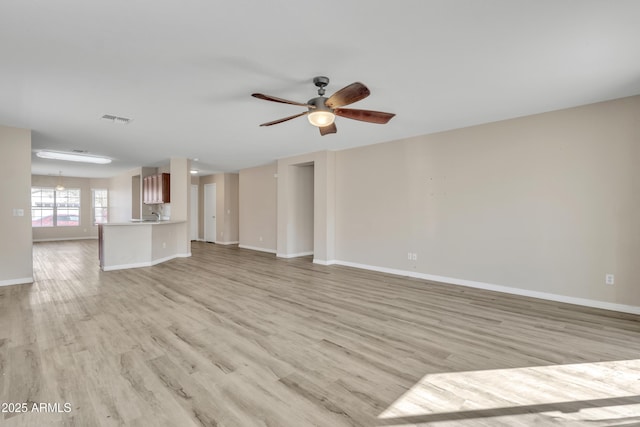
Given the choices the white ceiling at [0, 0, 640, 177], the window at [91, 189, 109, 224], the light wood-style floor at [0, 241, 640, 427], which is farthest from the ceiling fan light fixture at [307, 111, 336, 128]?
the window at [91, 189, 109, 224]

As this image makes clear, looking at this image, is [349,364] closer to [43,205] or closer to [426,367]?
[426,367]

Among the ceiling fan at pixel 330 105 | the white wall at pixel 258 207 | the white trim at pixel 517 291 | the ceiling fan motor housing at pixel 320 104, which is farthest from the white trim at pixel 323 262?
the ceiling fan motor housing at pixel 320 104

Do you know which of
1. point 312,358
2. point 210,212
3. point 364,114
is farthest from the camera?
point 210,212

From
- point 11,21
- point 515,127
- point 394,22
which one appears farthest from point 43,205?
point 515,127

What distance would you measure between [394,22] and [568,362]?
289cm

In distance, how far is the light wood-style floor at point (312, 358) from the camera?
172cm

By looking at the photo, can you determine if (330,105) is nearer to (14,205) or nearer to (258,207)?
(14,205)

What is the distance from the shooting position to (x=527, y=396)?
1.87 m

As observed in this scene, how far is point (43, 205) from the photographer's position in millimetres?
10367

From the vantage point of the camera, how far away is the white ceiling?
6.29ft

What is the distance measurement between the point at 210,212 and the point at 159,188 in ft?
9.01

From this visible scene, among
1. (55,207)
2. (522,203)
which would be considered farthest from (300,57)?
(55,207)

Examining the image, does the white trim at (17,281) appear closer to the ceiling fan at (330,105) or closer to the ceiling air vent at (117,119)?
the ceiling air vent at (117,119)

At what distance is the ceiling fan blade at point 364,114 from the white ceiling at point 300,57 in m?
0.29
